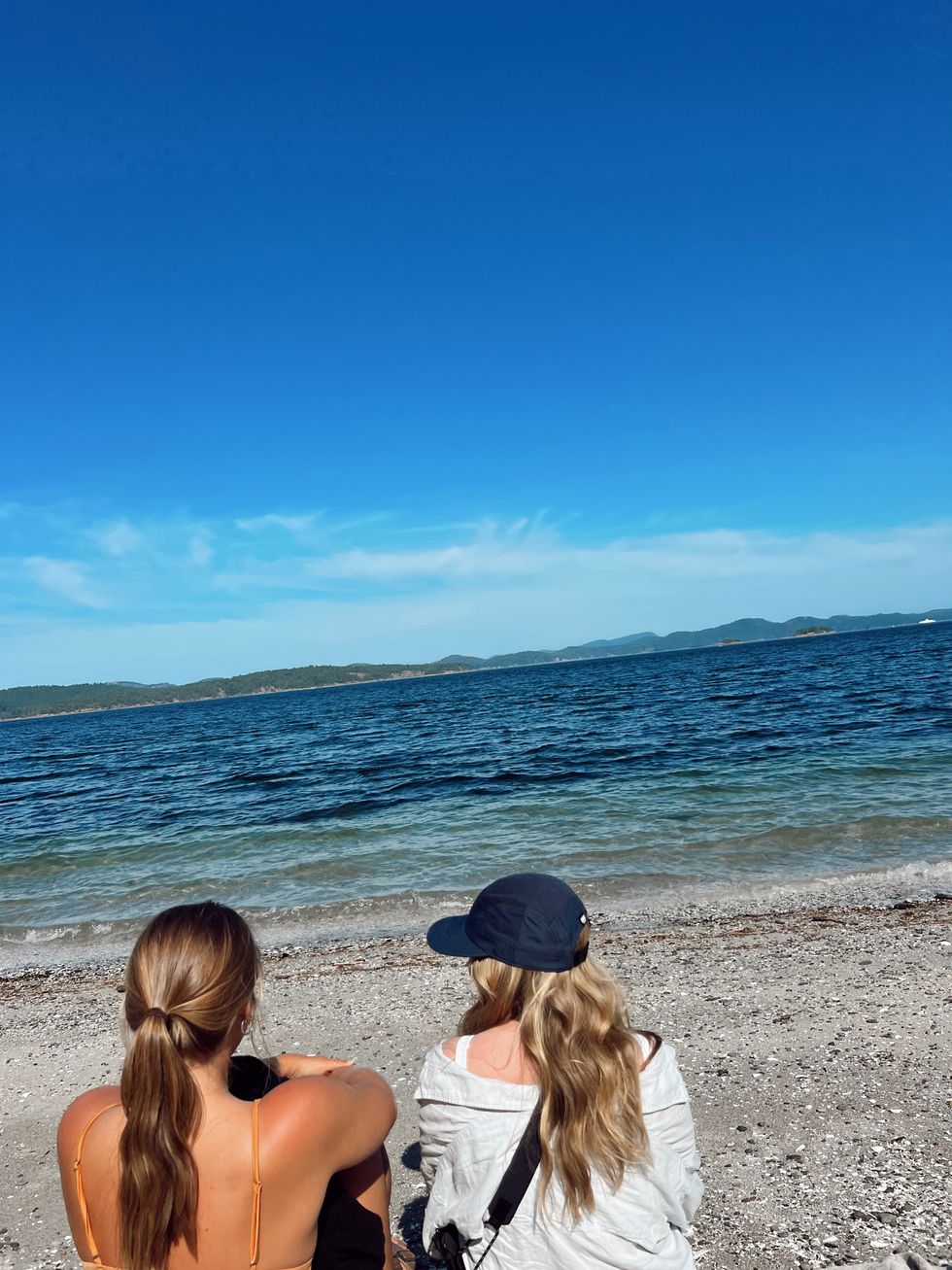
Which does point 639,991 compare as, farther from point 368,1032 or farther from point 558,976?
point 558,976

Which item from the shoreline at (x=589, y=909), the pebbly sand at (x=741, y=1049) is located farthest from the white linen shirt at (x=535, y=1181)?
the shoreline at (x=589, y=909)

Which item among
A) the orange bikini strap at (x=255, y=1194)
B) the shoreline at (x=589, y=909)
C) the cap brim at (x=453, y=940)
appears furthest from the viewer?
the shoreline at (x=589, y=909)

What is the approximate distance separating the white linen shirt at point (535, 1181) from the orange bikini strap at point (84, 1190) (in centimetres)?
87

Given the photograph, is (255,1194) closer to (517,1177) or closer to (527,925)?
(517,1177)

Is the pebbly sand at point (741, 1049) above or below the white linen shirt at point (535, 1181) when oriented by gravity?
below

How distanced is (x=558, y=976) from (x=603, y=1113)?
363 mm

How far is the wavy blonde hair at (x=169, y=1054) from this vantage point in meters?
2.01

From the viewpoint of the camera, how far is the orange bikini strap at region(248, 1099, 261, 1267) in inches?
83.7

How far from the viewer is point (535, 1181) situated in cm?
231

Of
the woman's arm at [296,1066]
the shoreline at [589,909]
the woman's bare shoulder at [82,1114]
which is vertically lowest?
the shoreline at [589,909]

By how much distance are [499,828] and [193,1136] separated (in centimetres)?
1307

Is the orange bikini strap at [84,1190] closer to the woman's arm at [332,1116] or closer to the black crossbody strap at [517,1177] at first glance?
the woman's arm at [332,1116]

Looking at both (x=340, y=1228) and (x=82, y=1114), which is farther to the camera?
(x=340, y=1228)

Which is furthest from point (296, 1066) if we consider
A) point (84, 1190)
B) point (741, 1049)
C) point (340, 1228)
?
point (741, 1049)
